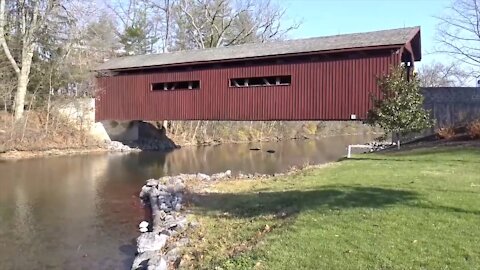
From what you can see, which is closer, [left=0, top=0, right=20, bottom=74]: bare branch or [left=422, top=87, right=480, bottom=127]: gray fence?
[left=422, top=87, right=480, bottom=127]: gray fence

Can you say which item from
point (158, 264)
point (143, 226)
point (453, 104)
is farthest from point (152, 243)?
point (453, 104)

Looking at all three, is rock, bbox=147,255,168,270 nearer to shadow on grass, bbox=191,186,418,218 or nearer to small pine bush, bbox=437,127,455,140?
shadow on grass, bbox=191,186,418,218

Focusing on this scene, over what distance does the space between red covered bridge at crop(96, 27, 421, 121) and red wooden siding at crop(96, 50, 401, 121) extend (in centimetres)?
4

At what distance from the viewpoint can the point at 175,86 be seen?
2378 centimetres

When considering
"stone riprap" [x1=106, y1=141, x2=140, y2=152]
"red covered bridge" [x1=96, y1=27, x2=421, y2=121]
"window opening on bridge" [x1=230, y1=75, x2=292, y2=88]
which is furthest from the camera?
"stone riprap" [x1=106, y1=141, x2=140, y2=152]

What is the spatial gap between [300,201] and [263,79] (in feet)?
43.6

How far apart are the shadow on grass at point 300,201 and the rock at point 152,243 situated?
1.31 metres

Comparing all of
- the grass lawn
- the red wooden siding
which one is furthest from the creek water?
the red wooden siding

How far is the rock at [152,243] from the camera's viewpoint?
7074 millimetres

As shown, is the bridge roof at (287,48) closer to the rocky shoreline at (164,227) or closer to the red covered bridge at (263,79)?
the red covered bridge at (263,79)

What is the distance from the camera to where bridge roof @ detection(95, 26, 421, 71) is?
687 inches

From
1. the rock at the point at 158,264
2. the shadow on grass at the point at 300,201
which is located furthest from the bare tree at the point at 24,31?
the rock at the point at 158,264

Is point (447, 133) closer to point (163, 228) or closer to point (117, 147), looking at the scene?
point (163, 228)

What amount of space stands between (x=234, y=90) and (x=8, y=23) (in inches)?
512
